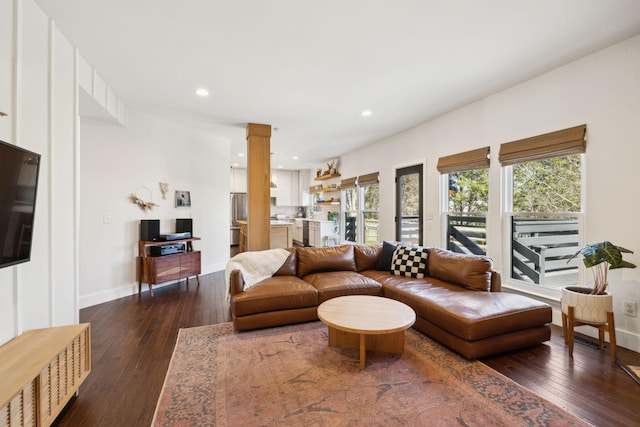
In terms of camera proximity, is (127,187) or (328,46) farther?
(127,187)

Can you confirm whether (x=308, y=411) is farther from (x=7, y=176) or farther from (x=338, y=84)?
(x=338, y=84)

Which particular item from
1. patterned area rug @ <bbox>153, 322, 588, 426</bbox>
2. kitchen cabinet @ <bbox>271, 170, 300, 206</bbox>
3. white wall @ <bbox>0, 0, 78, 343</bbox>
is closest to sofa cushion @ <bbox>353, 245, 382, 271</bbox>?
patterned area rug @ <bbox>153, 322, 588, 426</bbox>

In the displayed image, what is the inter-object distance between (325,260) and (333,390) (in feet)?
6.23

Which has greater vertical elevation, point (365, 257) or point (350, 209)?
point (350, 209)

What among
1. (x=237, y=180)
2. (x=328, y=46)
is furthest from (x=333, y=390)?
(x=237, y=180)

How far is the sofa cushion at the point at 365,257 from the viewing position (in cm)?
391

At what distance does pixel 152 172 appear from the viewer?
14.4ft

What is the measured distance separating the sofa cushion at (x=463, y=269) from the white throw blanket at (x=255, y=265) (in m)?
1.89

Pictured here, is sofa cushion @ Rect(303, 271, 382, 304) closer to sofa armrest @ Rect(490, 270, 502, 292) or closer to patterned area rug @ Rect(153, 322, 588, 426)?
patterned area rug @ Rect(153, 322, 588, 426)

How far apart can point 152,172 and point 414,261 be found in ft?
13.6

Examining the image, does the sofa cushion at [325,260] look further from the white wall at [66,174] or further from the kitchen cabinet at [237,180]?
the kitchen cabinet at [237,180]

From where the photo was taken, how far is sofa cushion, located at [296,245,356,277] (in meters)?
3.65

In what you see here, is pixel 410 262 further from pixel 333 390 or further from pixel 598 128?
pixel 598 128

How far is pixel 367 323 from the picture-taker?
2.19m
